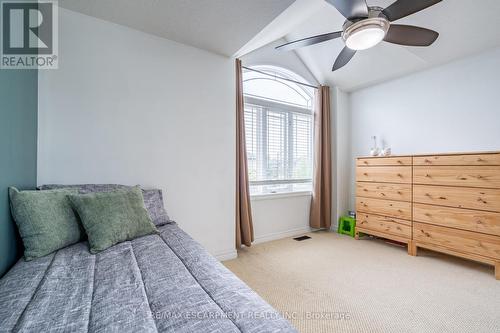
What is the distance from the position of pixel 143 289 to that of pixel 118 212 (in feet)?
2.46

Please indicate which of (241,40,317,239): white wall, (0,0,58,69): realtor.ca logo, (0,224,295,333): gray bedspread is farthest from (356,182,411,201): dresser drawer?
(0,0,58,69): realtor.ca logo

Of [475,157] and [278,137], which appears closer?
[475,157]

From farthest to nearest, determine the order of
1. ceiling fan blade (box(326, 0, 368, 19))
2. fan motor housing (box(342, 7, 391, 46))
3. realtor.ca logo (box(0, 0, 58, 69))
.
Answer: fan motor housing (box(342, 7, 391, 46)), ceiling fan blade (box(326, 0, 368, 19)), realtor.ca logo (box(0, 0, 58, 69))

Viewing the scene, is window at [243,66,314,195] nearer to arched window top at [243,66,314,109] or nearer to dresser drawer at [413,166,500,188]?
arched window top at [243,66,314,109]

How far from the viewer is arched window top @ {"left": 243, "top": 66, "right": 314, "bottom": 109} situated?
10.2 ft

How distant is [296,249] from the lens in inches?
111

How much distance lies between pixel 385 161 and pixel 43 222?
3389mm

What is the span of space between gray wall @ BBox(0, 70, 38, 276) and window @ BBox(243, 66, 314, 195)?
7.04 feet

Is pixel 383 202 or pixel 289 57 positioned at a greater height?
pixel 289 57

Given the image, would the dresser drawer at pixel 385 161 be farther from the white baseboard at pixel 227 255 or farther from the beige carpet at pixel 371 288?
the white baseboard at pixel 227 255

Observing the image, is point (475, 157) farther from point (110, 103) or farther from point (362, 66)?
point (110, 103)

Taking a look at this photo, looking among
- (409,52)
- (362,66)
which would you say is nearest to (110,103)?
(362,66)

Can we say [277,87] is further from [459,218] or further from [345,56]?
[459,218]

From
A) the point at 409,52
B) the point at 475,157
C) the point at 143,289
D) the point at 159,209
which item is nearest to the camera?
the point at 143,289
